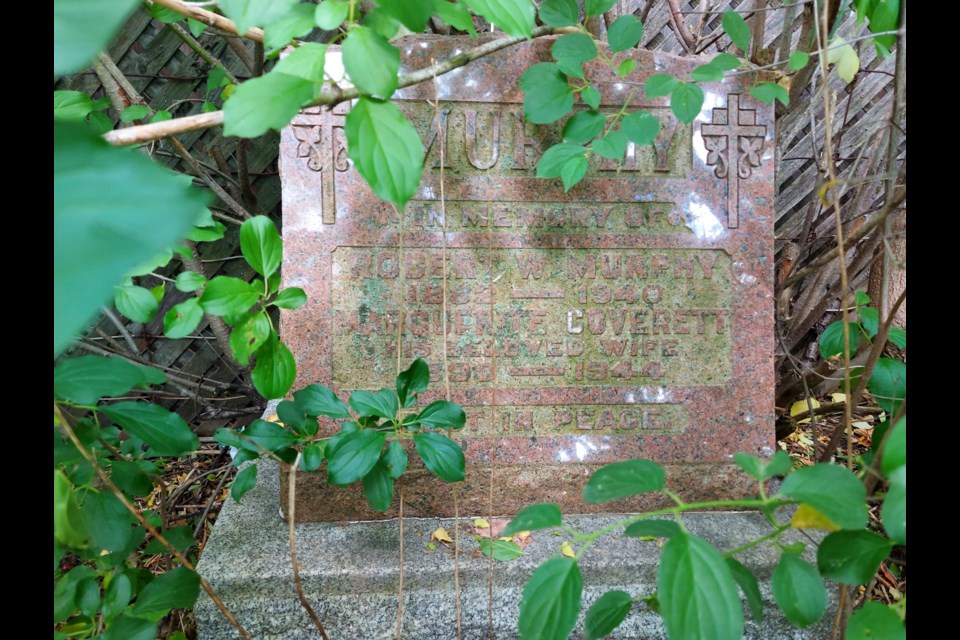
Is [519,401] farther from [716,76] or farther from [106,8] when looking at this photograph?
[106,8]

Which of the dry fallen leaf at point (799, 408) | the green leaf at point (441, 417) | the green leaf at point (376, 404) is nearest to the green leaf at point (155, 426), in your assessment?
the green leaf at point (376, 404)

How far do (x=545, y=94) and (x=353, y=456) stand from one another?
2.85 feet

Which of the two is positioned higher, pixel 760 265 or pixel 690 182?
pixel 690 182

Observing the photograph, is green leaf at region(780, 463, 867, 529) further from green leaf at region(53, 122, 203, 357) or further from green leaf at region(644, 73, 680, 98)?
green leaf at region(644, 73, 680, 98)

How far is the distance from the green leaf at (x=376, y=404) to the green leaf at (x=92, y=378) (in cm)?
46

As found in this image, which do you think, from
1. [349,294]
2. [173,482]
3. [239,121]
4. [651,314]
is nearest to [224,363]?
[173,482]

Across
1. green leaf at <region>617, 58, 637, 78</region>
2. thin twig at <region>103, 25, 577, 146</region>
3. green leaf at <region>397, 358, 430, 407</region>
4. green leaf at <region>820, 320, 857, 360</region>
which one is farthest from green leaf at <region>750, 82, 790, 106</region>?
green leaf at <region>397, 358, 430, 407</region>

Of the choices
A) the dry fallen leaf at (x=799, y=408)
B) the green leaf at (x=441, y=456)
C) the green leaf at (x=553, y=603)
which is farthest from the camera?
the dry fallen leaf at (x=799, y=408)

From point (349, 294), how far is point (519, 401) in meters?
0.51

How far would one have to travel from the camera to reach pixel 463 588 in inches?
49.9

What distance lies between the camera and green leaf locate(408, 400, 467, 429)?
1149mm

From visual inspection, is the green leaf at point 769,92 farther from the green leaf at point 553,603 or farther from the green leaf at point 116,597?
the green leaf at point 116,597

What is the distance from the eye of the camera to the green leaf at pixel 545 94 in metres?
1.27

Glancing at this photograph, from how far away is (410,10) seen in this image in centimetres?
64
